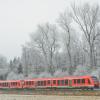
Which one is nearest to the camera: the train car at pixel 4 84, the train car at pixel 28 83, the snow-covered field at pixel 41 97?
the snow-covered field at pixel 41 97

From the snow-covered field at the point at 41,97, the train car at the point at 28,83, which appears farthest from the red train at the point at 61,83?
the snow-covered field at the point at 41,97

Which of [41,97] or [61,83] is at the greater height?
[61,83]

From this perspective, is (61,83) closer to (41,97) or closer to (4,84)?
(41,97)

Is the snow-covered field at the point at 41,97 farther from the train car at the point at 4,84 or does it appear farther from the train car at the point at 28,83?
the train car at the point at 4,84

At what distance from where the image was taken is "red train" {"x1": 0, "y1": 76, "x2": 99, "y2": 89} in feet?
162

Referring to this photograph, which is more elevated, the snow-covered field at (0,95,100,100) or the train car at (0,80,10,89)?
the train car at (0,80,10,89)

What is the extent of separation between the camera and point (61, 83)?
53.9 m

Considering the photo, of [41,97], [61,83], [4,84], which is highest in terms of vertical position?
[61,83]

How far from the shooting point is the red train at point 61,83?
49.3 meters

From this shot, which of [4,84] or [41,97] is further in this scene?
[4,84]

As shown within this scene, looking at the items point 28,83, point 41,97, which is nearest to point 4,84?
point 28,83

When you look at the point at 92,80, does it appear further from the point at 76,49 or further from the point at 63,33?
the point at 76,49

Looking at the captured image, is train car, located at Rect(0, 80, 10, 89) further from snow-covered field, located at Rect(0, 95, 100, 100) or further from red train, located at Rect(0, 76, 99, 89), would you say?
snow-covered field, located at Rect(0, 95, 100, 100)

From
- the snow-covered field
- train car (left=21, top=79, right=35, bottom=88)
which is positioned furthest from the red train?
the snow-covered field
